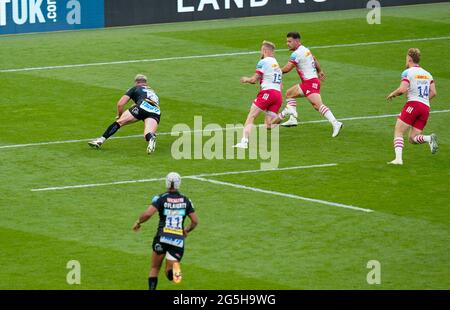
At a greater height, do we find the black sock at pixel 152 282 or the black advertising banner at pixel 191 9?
the black advertising banner at pixel 191 9

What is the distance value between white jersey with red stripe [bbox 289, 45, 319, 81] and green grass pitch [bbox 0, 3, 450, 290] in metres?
1.34

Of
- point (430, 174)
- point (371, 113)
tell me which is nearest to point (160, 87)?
point (371, 113)

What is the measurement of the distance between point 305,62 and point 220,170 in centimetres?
396

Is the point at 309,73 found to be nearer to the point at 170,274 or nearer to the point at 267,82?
the point at 267,82

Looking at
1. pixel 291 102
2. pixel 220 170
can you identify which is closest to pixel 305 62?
pixel 291 102

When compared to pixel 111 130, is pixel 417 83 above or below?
above

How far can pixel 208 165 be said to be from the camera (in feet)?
82.1

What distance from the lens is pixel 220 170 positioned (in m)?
24.6

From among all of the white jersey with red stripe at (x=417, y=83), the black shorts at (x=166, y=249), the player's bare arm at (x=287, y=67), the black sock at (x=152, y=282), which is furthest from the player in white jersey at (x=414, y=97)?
the black sock at (x=152, y=282)

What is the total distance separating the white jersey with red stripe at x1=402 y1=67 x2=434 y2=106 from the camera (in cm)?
2467

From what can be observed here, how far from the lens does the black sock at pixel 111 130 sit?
25.9 metres

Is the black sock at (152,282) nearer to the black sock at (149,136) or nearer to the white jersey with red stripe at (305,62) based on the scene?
the black sock at (149,136)

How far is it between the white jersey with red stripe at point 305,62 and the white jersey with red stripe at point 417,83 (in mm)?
3109

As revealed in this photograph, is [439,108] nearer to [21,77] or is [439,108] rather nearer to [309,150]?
[309,150]
